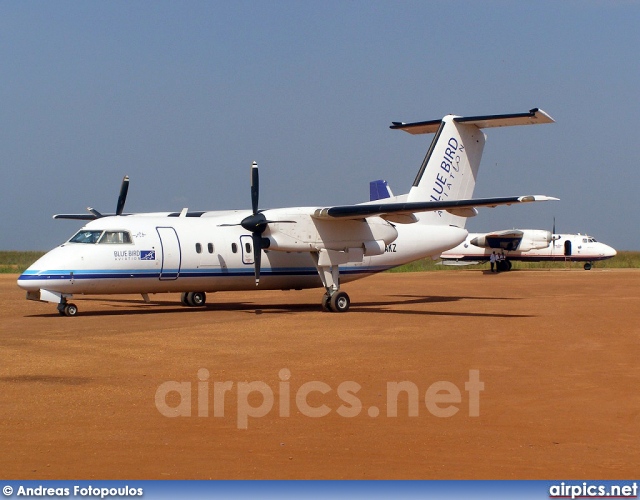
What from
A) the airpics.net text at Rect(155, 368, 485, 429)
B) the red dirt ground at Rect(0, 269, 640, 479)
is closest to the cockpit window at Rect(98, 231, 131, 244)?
the red dirt ground at Rect(0, 269, 640, 479)

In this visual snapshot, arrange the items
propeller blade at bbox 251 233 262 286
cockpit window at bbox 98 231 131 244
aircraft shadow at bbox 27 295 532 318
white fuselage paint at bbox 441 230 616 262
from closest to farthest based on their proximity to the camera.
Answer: cockpit window at bbox 98 231 131 244
aircraft shadow at bbox 27 295 532 318
propeller blade at bbox 251 233 262 286
white fuselage paint at bbox 441 230 616 262

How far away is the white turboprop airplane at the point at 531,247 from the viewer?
6019 centimetres

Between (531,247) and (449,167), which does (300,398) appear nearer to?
(449,167)

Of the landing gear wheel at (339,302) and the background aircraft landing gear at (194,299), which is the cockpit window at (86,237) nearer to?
the background aircraft landing gear at (194,299)

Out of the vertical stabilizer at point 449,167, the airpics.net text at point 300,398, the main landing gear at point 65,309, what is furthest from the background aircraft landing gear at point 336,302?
the airpics.net text at point 300,398

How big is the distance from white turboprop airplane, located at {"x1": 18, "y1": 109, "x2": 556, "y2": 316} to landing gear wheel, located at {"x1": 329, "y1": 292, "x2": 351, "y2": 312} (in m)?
0.03

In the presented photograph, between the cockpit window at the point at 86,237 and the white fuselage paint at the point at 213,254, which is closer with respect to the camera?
the white fuselage paint at the point at 213,254

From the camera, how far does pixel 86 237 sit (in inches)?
819

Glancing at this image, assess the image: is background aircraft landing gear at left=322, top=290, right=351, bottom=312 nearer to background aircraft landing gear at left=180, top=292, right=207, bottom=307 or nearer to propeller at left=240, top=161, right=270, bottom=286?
propeller at left=240, top=161, right=270, bottom=286

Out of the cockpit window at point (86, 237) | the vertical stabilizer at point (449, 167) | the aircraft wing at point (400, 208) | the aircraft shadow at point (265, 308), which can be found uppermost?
the vertical stabilizer at point (449, 167)

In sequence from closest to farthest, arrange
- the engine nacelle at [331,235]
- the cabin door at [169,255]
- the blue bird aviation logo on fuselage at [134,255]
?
the blue bird aviation logo on fuselage at [134,255]
the cabin door at [169,255]
the engine nacelle at [331,235]

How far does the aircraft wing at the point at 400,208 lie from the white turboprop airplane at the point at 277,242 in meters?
0.03

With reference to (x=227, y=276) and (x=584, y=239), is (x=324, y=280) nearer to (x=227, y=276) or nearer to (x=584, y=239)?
(x=227, y=276)

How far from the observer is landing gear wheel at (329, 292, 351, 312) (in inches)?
889
